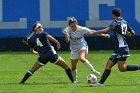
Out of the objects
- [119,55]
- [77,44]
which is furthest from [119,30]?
[77,44]

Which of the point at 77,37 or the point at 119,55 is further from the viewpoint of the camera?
the point at 77,37

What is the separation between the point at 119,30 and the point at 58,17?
60.9 ft

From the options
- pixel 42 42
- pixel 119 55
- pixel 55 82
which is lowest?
pixel 55 82

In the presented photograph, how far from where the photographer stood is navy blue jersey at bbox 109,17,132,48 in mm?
14523

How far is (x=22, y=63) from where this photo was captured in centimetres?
2383

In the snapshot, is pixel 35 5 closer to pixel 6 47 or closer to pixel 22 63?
pixel 6 47

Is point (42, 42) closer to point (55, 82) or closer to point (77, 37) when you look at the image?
point (77, 37)

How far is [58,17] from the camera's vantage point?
33.0 m

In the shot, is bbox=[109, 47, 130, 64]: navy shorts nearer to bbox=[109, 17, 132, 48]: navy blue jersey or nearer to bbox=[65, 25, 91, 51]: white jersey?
bbox=[109, 17, 132, 48]: navy blue jersey

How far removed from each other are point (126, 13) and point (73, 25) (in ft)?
57.6

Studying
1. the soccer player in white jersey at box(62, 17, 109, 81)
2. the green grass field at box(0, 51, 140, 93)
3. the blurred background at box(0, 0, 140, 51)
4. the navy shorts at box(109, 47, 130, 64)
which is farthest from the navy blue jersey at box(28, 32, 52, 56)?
the blurred background at box(0, 0, 140, 51)

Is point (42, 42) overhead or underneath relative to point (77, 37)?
underneath

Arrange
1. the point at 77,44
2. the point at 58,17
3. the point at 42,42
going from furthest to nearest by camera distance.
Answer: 1. the point at 58,17
2. the point at 77,44
3. the point at 42,42

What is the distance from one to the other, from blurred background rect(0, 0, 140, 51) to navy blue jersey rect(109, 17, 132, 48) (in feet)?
57.8
